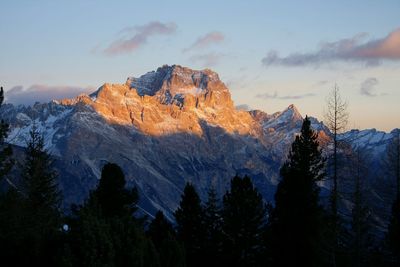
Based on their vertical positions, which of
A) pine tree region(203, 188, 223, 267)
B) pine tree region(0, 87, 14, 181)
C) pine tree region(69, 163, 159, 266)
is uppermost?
pine tree region(0, 87, 14, 181)

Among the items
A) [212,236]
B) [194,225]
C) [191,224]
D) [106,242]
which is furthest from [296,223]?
[106,242]

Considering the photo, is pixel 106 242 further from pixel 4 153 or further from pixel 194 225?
pixel 194 225

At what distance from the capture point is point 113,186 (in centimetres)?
5112

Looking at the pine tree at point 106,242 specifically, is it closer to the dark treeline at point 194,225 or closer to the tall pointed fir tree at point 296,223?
the dark treeline at point 194,225

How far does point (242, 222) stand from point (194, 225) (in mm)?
6169

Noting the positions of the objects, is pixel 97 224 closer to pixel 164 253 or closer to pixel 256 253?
pixel 164 253

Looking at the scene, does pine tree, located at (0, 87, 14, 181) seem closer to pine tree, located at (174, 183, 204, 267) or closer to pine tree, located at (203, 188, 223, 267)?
pine tree, located at (174, 183, 204, 267)

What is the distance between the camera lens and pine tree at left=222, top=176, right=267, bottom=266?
54438mm

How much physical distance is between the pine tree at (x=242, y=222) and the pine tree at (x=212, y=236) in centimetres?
161

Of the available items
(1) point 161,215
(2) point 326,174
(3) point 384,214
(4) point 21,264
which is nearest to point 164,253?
(4) point 21,264

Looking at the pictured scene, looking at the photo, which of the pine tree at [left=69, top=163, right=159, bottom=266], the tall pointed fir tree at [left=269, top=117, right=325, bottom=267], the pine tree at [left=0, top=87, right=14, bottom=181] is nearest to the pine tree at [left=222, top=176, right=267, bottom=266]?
the tall pointed fir tree at [left=269, top=117, right=325, bottom=267]

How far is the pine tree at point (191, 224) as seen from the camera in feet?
191

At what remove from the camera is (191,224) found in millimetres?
59000

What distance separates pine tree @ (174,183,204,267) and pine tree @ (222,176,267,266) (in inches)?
155
